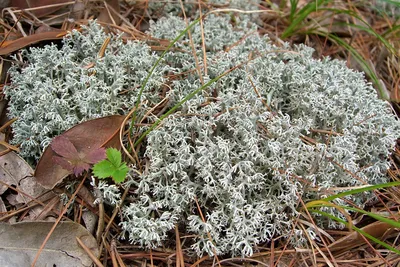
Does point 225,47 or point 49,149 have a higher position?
point 225,47

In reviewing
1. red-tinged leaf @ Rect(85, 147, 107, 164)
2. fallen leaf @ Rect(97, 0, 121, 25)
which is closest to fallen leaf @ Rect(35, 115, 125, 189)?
red-tinged leaf @ Rect(85, 147, 107, 164)

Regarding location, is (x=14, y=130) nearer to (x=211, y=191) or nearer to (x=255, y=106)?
(x=211, y=191)

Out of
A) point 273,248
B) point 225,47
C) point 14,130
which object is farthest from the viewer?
point 225,47

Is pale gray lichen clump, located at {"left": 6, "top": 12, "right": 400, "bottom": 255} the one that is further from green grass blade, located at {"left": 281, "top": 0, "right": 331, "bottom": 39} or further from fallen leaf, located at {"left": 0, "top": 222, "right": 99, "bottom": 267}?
green grass blade, located at {"left": 281, "top": 0, "right": 331, "bottom": 39}

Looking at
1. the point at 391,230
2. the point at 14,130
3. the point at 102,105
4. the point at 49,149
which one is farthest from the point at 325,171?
the point at 14,130

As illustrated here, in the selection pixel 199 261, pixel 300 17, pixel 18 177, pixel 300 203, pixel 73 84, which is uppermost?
pixel 300 17

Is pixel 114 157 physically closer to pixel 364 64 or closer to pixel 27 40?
pixel 27 40

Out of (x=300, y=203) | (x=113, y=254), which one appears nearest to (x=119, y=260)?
(x=113, y=254)

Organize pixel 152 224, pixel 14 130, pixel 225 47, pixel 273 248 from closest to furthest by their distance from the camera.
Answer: pixel 152 224
pixel 273 248
pixel 14 130
pixel 225 47
